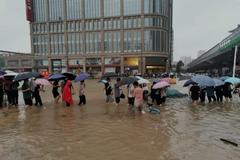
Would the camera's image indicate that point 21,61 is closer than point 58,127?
No

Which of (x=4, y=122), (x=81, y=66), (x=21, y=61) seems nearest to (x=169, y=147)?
(x=4, y=122)

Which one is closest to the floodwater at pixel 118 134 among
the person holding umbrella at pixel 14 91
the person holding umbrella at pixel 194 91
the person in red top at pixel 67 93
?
the person in red top at pixel 67 93

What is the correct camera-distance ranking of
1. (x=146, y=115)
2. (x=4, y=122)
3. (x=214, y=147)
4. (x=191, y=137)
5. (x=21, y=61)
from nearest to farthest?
(x=214, y=147) < (x=191, y=137) < (x=4, y=122) < (x=146, y=115) < (x=21, y=61)

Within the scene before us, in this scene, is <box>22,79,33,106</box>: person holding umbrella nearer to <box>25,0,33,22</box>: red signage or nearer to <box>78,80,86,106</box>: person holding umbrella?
<box>78,80,86,106</box>: person holding umbrella

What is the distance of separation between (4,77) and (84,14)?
68.1m

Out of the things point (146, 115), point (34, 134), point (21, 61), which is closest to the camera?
point (34, 134)

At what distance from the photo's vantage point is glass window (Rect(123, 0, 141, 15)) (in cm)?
7406

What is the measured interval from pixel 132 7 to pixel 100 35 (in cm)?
1310

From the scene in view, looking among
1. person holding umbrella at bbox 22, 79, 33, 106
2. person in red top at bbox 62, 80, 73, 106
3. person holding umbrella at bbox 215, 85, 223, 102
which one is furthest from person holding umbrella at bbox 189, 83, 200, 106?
person holding umbrella at bbox 22, 79, 33, 106

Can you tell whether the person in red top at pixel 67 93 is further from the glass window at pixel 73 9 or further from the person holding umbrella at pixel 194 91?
the glass window at pixel 73 9

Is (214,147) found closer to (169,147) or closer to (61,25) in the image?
(169,147)

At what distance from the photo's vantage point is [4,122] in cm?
1030

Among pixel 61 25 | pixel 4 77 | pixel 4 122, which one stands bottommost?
pixel 4 122

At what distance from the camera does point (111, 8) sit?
76.6m
